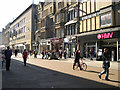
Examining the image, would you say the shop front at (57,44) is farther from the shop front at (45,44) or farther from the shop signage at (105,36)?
the shop signage at (105,36)

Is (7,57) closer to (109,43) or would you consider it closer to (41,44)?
(109,43)

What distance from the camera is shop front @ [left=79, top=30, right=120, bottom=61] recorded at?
2113cm

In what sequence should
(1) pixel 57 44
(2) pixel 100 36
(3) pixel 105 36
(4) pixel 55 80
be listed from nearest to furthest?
1. (4) pixel 55 80
2. (3) pixel 105 36
3. (2) pixel 100 36
4. (1) pixel 57 44

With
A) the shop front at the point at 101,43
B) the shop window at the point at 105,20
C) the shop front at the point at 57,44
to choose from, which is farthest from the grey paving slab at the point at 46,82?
the shop front at the point at 57,44

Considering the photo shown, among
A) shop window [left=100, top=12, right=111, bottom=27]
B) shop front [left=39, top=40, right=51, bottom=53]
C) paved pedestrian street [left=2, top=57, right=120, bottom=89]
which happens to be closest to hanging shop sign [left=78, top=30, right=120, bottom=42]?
shop window [left=100, top=12, right=111, bottom=27]

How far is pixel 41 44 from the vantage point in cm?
4609

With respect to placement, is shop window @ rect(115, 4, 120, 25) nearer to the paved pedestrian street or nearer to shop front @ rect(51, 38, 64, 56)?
the paved pedestrian street

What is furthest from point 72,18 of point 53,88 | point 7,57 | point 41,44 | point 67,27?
point 53,88

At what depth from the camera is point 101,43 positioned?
942 inches

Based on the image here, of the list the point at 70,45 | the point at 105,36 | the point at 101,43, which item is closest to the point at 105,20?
the point at 105,36

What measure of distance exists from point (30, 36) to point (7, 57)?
43.4 m

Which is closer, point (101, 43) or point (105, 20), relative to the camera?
point (105, 20)

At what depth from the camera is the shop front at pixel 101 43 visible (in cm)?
2113

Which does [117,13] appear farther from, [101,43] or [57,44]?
[57,44]
